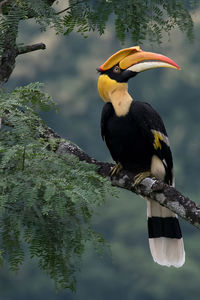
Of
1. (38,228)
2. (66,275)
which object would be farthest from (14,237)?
(66,275)

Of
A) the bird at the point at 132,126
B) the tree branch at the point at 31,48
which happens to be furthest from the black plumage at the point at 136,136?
the tree branch at the point at 31,48

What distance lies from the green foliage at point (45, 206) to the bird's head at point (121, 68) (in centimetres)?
104

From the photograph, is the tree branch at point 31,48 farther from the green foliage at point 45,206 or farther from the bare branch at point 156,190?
the green foliage at point 45,206

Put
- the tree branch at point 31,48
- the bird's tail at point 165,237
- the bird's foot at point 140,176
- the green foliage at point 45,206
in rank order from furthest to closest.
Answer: the tree branch at point 31,48, the bird's tail at point 165,237, the bird's foot at point 140,176, the green foliage at point 45,206

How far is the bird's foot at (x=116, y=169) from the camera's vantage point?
400 centimetres

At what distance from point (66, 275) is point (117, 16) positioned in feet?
5.94

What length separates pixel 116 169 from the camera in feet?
13.3

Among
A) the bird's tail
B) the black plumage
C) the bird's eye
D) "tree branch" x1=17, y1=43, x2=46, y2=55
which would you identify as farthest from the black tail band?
"tree branch" x1=17, y1=43, x2=46, y2=55

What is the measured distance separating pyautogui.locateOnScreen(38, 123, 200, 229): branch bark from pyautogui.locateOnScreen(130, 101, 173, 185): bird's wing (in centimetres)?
27

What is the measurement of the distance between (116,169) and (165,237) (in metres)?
0.67

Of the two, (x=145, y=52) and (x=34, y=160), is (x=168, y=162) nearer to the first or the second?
(x=145, y=52)

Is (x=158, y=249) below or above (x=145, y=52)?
below

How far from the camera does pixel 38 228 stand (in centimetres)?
283

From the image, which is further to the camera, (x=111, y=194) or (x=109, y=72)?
(x=109, y=72)
